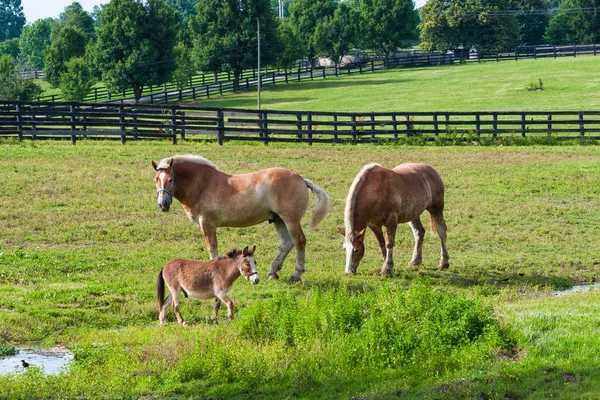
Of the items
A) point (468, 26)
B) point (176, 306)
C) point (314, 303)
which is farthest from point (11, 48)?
point (314, 303)

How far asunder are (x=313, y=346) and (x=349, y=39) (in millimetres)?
81373

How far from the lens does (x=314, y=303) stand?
10312mm

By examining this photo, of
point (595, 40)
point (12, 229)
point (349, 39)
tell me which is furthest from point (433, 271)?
point (595, 40)

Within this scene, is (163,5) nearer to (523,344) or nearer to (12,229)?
(12,229)

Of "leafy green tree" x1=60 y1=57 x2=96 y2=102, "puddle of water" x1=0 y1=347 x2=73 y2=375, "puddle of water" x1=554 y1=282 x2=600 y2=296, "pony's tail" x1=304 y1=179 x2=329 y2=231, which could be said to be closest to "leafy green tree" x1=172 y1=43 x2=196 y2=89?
"leafy green tree" x1=60 y1=57 x2=96 y2=102

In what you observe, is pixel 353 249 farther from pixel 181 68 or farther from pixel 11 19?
pixel 11 19

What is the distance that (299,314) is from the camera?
10055 millimetres

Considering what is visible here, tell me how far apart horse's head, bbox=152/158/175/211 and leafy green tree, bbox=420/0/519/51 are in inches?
3083

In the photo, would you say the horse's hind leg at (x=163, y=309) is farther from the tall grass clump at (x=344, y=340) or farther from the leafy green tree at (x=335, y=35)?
the leafy green tree at (x=335, y=35)

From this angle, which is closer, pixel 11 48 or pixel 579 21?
pixel 579 21

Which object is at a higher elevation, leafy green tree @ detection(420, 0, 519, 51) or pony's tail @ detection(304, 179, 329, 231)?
leafy green tree @ detection(420, 0, 519, 51)

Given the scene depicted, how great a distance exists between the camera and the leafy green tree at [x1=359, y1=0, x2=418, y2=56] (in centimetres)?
9231

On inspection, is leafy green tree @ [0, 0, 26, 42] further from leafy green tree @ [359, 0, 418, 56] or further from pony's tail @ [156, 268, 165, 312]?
pony's tail @ [156, 268, 165, 312]

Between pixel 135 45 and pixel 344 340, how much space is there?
61.4m
